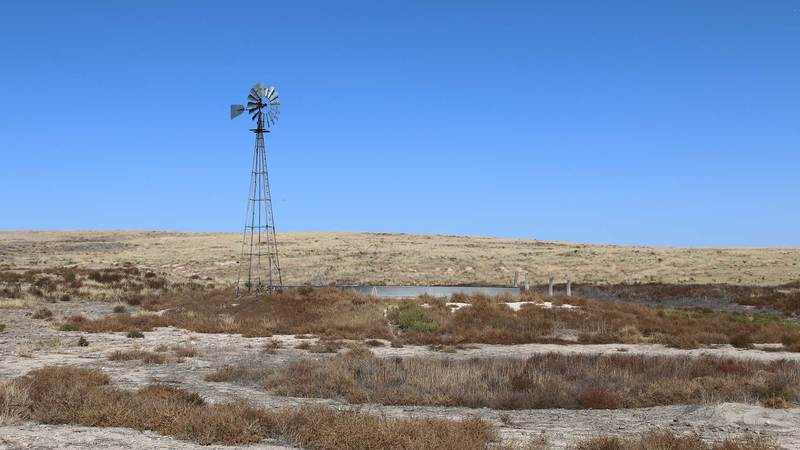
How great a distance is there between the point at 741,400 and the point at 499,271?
55.1 metres

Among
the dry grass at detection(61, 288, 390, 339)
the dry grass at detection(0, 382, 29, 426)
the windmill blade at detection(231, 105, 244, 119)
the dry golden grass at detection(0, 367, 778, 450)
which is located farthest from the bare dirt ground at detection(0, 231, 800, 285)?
the dry golden grass at detection(0, 367, 778, 450)

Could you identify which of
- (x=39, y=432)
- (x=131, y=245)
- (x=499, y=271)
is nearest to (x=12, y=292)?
(x=39, y=432)

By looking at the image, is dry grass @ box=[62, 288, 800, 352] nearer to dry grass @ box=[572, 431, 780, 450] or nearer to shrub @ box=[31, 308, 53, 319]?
shrub @ box=[31, 308, 53, 319]

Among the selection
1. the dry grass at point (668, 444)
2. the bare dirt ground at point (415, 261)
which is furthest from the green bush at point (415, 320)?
the bare dirt ground at point (415, 261)

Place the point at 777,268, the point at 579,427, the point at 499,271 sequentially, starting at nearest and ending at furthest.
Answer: the point at 579,427, the point at 777,268, the point at 499,271

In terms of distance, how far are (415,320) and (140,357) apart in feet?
37.2

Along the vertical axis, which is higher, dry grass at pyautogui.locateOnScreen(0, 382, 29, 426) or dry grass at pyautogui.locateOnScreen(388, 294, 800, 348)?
dry grass at pyautogui.locateOnScreen(0, 382, 29, 426)

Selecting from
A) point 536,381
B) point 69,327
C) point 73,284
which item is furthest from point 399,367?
point 73,284

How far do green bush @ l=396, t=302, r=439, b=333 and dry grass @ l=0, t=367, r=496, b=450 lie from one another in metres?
14.6

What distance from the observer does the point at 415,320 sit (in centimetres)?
2706

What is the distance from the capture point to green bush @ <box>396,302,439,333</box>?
26.2 meters

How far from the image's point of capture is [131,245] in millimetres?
87562

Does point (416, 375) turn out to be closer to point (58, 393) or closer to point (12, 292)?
point (58, 393)

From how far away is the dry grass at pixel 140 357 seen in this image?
59.9ft
